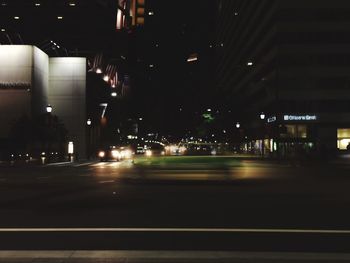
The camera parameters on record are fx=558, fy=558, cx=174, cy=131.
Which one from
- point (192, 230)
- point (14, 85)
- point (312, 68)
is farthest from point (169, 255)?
point (312, 68)

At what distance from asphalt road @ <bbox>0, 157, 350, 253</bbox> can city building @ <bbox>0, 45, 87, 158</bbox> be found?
1612 inches

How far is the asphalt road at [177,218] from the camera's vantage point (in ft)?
33.6

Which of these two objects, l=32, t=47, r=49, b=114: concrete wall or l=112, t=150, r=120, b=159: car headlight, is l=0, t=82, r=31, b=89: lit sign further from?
l=112, t=150, r=120, b=159: car headlight

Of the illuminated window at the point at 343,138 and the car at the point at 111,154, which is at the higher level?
the illuminated window at the point at 343,138

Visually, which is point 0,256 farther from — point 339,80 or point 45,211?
point 339,80

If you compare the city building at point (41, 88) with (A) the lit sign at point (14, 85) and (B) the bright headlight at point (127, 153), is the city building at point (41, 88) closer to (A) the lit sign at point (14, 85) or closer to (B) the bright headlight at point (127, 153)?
(A) the lit sign at point (14, 85)

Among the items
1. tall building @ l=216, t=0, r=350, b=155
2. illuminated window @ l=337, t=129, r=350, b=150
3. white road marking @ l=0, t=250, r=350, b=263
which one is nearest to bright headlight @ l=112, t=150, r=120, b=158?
tall building @ l=216, t=0, r=350, b=155

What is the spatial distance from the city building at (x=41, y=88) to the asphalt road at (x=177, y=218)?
40.9m

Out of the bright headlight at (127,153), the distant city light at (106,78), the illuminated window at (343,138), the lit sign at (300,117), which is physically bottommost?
the bright headlight at (127,153)

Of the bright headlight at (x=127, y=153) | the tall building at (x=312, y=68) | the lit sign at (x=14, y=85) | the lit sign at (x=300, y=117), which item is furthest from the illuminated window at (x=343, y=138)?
the lit sign at (x=14, y=85)

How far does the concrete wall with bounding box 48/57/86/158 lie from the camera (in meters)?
71.4

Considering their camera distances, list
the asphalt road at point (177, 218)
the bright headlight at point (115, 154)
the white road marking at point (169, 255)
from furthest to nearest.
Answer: the bright headlight at point (115, 154)
the asphalt road at point (177, 218)
the white road marking at point (169, 255)

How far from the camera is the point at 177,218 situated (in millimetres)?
13656

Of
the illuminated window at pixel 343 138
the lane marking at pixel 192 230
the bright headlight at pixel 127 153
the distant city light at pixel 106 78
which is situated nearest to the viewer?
the lane marking at pixel 192 230
